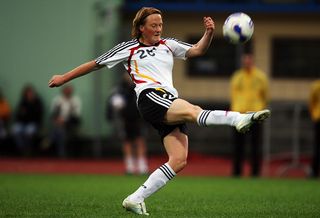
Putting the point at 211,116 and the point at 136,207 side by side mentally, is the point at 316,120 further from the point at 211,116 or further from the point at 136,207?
the point at 211,116

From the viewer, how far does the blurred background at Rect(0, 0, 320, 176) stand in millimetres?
23109

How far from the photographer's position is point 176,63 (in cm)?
2475

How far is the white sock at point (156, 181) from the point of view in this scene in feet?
30.2

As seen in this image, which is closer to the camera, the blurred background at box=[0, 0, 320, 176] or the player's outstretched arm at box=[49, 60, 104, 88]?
the player's outstretched arm at box=[49, 60, 104, 88]

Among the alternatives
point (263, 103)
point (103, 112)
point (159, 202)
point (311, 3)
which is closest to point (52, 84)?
point (159, 202)

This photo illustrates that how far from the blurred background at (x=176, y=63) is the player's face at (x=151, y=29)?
12.2m

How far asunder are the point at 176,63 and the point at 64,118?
3.85 meters

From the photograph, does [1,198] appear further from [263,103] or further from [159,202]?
[263,103]

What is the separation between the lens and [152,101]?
920cm

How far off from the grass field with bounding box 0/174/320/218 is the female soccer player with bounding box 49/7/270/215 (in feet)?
1.42

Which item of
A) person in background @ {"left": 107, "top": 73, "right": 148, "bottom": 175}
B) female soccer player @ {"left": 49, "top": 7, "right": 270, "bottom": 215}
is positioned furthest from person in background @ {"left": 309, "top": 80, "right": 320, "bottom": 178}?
female soccer player @ {"left": 49, "top": 7, "right": 270, "bottom": 215}

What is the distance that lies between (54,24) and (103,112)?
277 cm

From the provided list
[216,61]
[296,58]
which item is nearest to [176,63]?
[216,61]

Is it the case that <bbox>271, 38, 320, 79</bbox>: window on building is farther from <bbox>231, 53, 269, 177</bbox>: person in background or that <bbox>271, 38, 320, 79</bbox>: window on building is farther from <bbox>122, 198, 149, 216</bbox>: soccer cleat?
<bbox>122, 198, 149, 216</bbox>: soccer cleat
